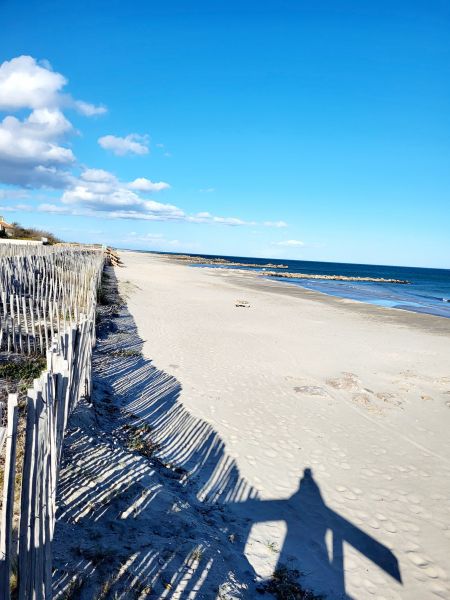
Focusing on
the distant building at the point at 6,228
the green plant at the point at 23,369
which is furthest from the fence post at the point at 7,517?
the distant building at the point at 6,228

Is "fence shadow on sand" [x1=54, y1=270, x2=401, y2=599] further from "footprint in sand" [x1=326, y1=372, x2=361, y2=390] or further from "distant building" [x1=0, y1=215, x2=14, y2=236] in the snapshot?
"distant building" [x1=0, y1=215, x2=14, y2=236]

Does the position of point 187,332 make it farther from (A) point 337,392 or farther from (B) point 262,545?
(B) point 262,545

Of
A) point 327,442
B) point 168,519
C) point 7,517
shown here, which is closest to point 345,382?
point 327,442

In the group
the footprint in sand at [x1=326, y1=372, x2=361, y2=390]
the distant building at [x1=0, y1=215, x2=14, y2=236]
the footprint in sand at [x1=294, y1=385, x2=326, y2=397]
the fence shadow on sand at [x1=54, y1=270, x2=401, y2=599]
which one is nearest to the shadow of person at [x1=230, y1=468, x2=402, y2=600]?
the fence shadow on sand at [x1=54, y1=270, x2=401, y2=599]

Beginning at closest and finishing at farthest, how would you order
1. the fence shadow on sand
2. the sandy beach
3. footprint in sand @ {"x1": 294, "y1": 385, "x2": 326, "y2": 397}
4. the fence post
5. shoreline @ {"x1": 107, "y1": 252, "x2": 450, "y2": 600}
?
the fence post < the fence shadow on sand < the sandy beach < shoreline @ {"x1": 107, "y1": 252, "x2": 450, "y2": 600} < footprint in sand @ {"x1": 294, "y1": 385, "x2": 326, "y2": 397}

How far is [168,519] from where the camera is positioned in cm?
318

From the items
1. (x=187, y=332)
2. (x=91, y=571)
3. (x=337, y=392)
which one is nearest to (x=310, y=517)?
(x=91, y=571)

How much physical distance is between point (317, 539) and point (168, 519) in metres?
1.36

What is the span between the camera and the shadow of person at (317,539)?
301 centimetres

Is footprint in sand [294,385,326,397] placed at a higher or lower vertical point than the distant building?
lower

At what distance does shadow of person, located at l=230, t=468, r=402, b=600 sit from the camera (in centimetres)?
301

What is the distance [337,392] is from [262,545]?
4.44m

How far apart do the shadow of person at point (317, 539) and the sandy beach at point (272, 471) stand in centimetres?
1

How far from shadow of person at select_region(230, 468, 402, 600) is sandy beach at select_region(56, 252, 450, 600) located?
0.01 m
